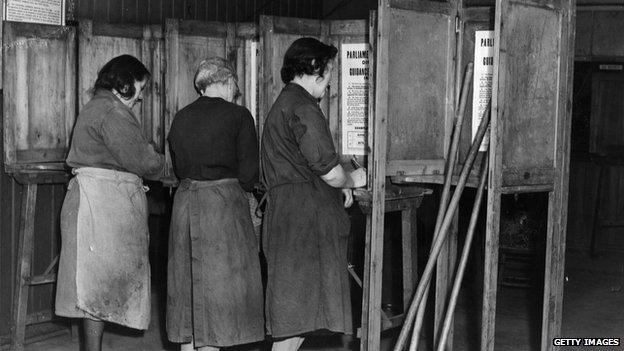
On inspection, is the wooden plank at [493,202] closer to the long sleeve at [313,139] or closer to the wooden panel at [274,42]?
the long sleeve at [313,139]

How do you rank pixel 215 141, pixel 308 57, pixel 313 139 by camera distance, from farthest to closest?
pixel 215 141 < pixel 308 57 < pixel 313 139

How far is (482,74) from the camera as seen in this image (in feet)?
16.9

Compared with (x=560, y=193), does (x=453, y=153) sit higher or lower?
higher

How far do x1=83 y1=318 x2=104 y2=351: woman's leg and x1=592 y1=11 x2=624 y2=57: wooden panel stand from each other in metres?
6.20

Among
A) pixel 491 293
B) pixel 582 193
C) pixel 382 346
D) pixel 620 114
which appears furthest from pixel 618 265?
pixel 491 293

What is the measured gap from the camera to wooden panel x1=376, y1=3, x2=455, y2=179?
504cm

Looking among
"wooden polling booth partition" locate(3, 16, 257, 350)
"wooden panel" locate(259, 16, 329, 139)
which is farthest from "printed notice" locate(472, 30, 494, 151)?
"wooden polling booth partition" locate(3, 16, 257, 350)

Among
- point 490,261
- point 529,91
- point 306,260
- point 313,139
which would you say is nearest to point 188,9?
point 313,139

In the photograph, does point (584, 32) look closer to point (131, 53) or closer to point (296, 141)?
point (131, 53)

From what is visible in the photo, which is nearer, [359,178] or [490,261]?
[490,261]

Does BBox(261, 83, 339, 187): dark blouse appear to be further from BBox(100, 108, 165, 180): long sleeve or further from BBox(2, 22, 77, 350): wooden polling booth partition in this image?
BBox(2, 22, 77, 350): wooden polling booth partition

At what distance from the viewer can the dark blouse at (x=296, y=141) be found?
4.76 metres

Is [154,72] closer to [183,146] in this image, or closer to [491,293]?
[183,146]

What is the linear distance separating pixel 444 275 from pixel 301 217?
0.99m
